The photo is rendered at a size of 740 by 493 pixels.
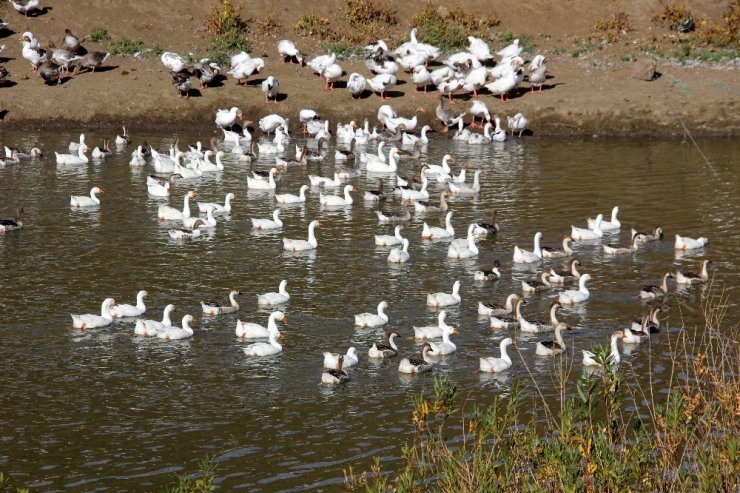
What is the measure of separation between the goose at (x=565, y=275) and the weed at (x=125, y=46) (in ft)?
94.4

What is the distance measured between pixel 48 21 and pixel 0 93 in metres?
6.33

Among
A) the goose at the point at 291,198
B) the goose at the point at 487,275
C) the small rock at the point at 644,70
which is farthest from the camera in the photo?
the small rock at the point at 644,70

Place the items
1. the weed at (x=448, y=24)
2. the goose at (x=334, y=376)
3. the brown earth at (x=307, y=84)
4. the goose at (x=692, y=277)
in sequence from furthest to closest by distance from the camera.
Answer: the weed at (x=448, y=24) → the brown earth at (x=307, y=84) → the goose at (x=692, y=277) → the goose at (x=334, y=376)

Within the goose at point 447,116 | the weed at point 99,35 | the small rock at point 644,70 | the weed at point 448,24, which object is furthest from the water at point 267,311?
the weed at point 448,24

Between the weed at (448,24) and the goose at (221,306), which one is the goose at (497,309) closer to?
the goose at (221,306)

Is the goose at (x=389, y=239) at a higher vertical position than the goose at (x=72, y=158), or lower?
lower

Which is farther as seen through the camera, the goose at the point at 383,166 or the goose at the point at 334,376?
the goose at the point at 383,166

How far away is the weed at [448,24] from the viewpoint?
5462 cm

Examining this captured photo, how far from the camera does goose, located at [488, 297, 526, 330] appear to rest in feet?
83.2

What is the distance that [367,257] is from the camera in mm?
30891

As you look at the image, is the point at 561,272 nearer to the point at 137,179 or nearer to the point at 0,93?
the point at 137,179

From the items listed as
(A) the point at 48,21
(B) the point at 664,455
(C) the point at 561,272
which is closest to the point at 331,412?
(B) the point at 664,455

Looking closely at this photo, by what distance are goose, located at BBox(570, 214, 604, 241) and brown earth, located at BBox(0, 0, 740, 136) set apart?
12.9 m

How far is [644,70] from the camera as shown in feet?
164
